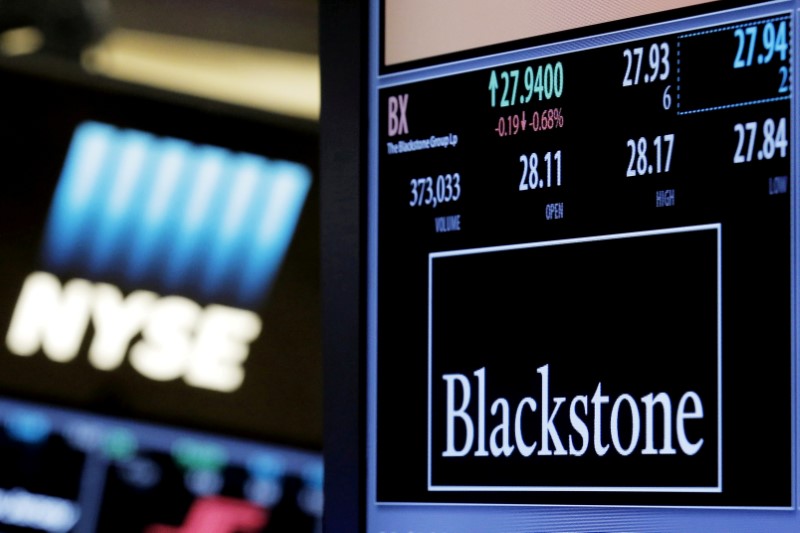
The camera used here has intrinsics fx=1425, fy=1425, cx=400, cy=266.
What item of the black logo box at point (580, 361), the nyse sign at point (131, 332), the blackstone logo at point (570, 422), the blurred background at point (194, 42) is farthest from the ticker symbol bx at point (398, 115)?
the blurred background at point (194, 42)

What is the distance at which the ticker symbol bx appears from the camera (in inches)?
56.8

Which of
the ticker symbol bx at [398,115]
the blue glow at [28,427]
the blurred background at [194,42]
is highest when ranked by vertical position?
the blurred background at [194,42]

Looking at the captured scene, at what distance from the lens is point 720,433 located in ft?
3.90

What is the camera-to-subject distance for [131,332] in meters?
4.32

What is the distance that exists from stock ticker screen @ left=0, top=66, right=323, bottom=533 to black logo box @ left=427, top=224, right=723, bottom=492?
2.81m

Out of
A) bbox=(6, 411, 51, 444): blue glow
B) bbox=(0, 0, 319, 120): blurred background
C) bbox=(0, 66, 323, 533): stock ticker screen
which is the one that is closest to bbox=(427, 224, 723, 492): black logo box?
bbox=(0, 66, 323, 533): stock ticker screen

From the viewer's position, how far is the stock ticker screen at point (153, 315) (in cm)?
412

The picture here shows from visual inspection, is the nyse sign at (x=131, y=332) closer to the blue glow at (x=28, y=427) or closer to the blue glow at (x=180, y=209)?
the blue glow at (x=180, y=209)

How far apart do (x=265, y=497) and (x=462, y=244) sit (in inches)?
113

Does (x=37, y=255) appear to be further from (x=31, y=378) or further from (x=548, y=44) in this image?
(x=548, y=44)

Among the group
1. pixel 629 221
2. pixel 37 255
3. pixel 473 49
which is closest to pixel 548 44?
pixel 473 49

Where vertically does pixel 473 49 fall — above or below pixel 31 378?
above

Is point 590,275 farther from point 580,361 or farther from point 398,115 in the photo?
point 398,115

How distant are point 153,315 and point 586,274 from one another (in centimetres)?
318
